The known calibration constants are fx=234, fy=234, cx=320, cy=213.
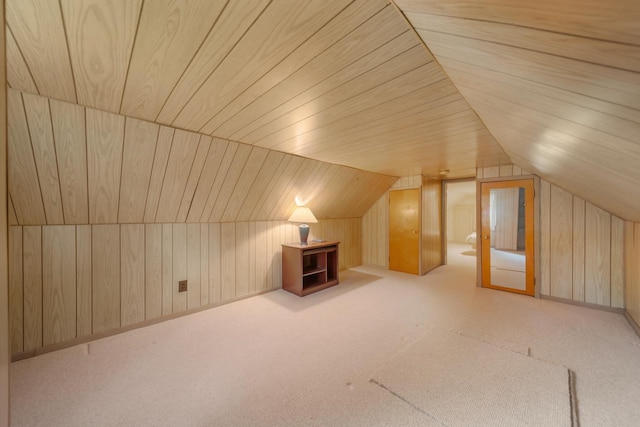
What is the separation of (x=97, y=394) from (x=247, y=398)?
1.00 metres

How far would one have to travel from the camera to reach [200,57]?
1067 mm

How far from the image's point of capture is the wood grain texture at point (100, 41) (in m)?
0.82

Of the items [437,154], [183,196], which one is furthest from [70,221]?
[437,154]

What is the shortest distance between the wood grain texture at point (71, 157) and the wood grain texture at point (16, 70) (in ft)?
0.53

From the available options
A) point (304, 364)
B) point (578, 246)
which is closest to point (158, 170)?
point (304, 364)

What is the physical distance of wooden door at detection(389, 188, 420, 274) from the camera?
14.5 feet

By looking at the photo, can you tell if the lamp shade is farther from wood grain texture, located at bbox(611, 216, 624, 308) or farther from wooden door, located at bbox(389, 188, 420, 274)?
wood grain texture, located at bbox(611, 216, 624, 308)

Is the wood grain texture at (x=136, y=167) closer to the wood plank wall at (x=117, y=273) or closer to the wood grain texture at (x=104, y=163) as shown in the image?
the wood grain texture at (x=104, y=163)

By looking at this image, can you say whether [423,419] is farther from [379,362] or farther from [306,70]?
[306,70]

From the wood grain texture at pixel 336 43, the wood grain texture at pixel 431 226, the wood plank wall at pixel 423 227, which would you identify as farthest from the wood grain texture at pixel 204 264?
the wood grain texture at pixel 431 226

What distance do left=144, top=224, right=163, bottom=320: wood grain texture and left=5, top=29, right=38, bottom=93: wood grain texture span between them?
1.47m

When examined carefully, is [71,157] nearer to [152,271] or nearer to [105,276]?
[105,276]

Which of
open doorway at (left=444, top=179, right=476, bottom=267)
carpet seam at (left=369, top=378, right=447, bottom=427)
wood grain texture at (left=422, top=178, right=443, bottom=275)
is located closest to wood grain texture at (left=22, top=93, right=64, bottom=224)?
carpet seam at (left=369, top=378, right=447, bottom=427)

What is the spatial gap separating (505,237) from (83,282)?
5210mm
